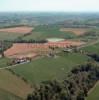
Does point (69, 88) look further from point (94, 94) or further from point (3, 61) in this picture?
point (3, 61)

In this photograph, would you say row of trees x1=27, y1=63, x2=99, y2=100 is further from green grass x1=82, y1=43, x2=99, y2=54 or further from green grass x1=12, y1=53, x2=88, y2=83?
green grass x1=82, y1=43, x2=99, y2=54

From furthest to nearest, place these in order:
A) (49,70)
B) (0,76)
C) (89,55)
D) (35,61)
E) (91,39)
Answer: (91,39)
(89,55)
(35,61)
(49,70)
(0,76)

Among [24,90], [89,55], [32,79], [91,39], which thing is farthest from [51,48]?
[24,90]

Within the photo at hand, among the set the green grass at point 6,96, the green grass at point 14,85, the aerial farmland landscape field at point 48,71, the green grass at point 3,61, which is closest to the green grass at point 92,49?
the aerial farmland landscape field at point 48,71

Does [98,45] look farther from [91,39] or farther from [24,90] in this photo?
[24,90]

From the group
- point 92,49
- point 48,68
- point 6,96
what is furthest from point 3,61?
point 92,49

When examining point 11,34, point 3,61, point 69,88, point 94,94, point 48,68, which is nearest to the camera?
point 69,88
